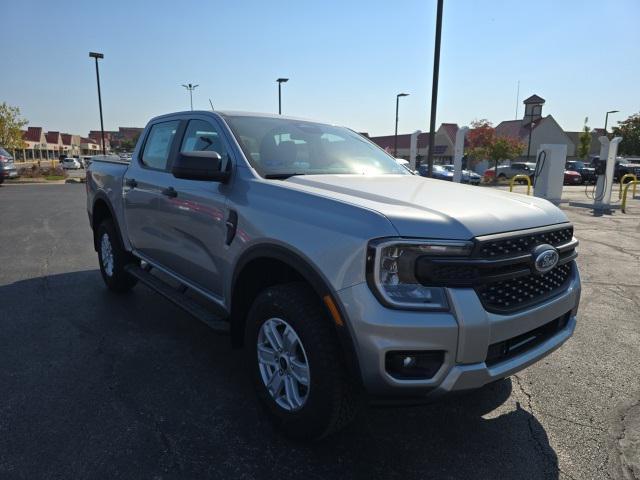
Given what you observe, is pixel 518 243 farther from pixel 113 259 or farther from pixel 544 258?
pixel 113 259

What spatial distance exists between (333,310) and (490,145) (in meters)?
39.2

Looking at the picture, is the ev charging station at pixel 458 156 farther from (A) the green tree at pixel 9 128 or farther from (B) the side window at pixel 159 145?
(A) the green tree at pixel 9 128

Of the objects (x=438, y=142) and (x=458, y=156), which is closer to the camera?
(x=458, y=156)

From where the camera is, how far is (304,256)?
2.35 meters

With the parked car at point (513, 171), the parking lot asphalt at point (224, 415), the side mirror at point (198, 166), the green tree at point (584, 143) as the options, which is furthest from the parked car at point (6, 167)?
the green tree at point (584, 143)

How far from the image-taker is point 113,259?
5.05 m

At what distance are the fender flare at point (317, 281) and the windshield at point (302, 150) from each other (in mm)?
657

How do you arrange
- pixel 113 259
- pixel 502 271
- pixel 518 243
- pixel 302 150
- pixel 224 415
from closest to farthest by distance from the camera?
pixel 502 271
pixel 518 243
pixel 224 415
pixel 302 150
pixel 113 259

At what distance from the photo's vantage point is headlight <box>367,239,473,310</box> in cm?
207

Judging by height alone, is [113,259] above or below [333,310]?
below

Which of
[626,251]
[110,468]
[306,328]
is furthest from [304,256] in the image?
[626,251]

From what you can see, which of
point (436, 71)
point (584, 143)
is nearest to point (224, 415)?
point (436, 71)

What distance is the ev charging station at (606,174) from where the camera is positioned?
49.5ft

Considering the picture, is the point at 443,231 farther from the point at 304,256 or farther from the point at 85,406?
the point at 85,406
